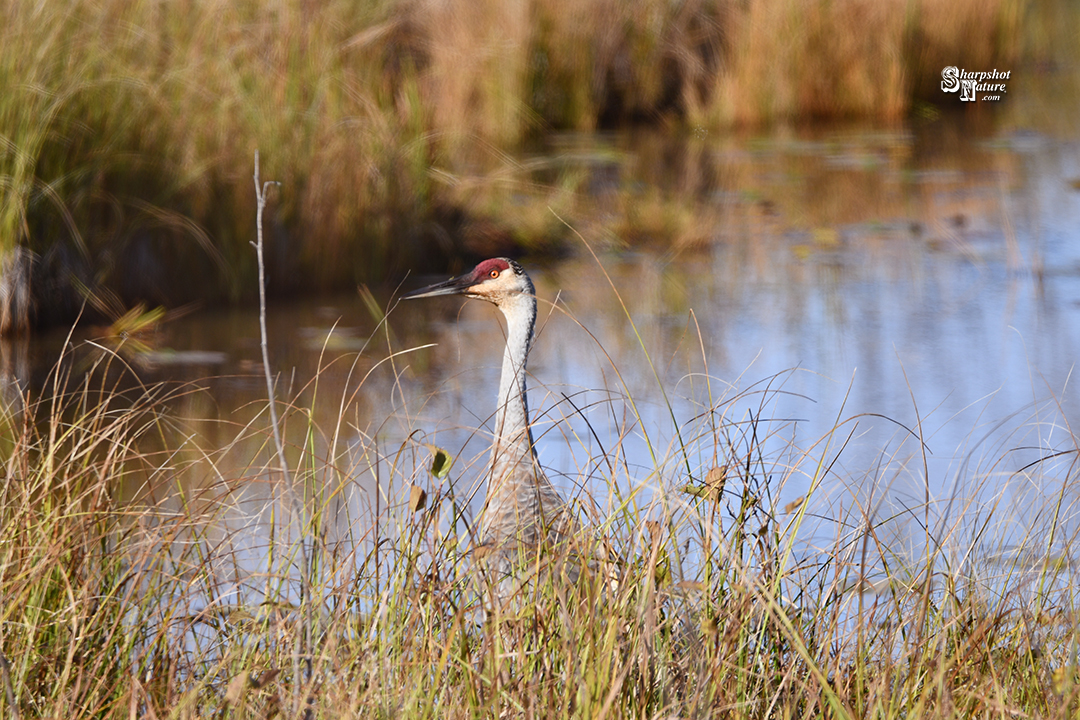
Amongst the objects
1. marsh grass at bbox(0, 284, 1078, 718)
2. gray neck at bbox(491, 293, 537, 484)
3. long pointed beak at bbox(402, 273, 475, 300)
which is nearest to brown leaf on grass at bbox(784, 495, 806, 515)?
marsh grass at bbox(0, 284, 1078, 718)

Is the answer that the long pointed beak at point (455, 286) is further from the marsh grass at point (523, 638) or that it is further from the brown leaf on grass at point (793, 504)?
the brown leaf on grass at point (793, 504)

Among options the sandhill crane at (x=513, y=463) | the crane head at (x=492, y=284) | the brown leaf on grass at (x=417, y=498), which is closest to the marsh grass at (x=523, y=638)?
the brown leaf on grass at (x=417, y=498)

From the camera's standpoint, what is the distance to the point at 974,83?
11.9m

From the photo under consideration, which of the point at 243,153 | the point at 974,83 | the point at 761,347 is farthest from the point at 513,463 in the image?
the point at 974,83

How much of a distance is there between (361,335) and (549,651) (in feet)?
11.6

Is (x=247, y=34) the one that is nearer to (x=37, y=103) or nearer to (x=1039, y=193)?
(x=37, y=103)

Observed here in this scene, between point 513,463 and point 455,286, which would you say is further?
point 455,286

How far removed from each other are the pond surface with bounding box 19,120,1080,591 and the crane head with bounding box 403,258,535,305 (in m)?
0.23

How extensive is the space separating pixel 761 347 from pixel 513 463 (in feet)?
6.21

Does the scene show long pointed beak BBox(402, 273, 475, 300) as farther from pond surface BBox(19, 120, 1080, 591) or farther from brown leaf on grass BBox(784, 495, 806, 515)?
brown leaf on grass BBox(784, 495, 806, 515)

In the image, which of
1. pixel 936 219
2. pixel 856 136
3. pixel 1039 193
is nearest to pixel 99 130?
pixel 936 219

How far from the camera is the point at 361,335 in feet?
18.3

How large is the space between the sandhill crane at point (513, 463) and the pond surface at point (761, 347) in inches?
4.6

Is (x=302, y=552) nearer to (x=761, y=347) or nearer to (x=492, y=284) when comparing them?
(x=492, y=284)
